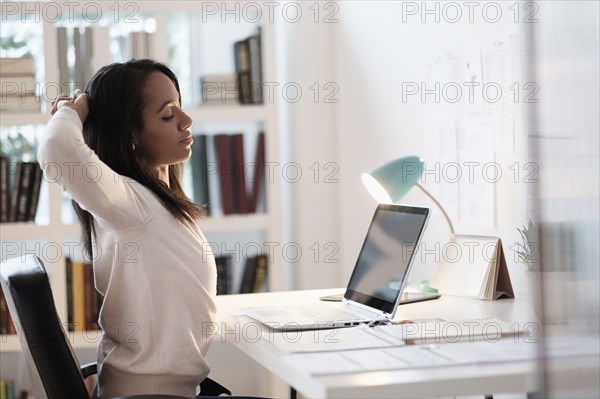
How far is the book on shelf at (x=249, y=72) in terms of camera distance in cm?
344

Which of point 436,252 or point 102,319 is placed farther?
point 436,252

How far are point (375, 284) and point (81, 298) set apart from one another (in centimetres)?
157

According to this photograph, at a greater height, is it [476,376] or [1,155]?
[1,155]

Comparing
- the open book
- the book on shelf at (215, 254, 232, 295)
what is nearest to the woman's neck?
the open book

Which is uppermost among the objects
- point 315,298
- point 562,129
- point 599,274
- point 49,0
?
point 49,0

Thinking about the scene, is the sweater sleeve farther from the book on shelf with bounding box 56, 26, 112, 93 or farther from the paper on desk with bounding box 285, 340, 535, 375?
the book on shelf with bounding box 56, 26, 112, 93

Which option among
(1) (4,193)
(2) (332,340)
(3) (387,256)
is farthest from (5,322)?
(2) (332,340)

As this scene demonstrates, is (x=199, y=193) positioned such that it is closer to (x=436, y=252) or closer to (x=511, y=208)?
(x=436, y=252)

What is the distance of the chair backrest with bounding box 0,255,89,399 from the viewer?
1632 millimetres

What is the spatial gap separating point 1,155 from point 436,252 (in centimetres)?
165

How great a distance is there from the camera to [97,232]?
1.94 meters

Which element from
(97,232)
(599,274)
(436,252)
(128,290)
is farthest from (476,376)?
(436,252)

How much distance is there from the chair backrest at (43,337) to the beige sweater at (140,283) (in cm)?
18

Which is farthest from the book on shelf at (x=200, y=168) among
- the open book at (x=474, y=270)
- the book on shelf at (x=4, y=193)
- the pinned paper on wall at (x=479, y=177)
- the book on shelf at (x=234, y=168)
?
the open book at (x=474, y=270)
